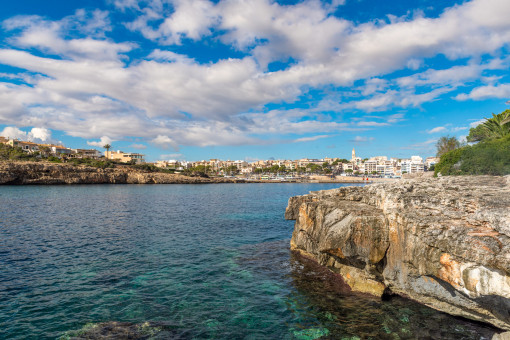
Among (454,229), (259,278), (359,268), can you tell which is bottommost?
(259,278)

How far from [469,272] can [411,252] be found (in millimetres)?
2224

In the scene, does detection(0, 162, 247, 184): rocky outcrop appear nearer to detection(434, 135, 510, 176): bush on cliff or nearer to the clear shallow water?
the clear shallow water

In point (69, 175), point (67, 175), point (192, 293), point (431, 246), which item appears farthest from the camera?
point (69, 175)

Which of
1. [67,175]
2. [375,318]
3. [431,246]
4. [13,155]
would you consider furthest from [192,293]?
[13,155]

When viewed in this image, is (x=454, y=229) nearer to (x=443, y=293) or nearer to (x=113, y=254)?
(x=443, y=293)

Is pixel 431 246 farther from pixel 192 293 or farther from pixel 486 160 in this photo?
pixel 486 160

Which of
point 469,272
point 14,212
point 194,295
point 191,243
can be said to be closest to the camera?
point 469,272

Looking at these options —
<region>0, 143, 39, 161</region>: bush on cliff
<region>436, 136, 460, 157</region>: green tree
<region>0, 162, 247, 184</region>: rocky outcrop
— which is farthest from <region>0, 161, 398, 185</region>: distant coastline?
<region>436, 136, 460, 157</region>: green tree

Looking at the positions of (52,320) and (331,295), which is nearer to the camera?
(52,320)

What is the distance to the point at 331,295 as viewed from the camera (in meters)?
13.3

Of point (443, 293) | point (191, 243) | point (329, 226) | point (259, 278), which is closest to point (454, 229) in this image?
point (443, 293)

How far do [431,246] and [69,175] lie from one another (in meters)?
133

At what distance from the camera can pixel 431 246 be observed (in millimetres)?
9469

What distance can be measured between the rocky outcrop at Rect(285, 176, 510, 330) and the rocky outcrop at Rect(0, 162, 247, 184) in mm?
122850
